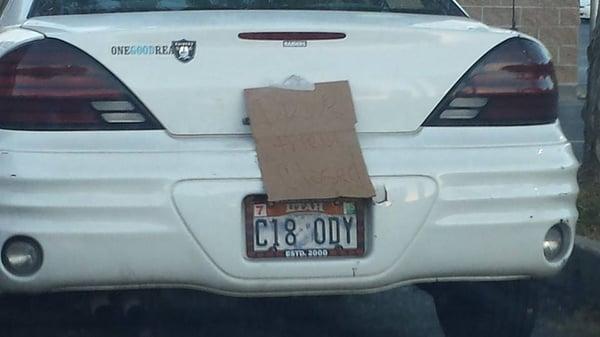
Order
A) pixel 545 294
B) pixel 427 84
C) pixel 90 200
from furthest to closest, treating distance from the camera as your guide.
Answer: pixel 545 294 → pixel 427 84 → pixel 90 200

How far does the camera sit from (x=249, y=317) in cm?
555

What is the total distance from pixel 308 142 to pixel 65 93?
74 cm

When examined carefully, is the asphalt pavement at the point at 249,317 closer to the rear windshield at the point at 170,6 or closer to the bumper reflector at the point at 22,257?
the bumper reflector at the point at 22,257

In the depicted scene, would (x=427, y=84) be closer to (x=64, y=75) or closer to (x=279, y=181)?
(x=279, y=181)

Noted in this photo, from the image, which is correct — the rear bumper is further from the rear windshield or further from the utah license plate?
the rear windshield

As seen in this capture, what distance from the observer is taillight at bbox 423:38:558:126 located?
4180 millimetres

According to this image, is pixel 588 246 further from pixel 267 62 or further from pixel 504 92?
pixel 267 62

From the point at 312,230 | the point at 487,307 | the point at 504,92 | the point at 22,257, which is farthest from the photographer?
the point at 487,307

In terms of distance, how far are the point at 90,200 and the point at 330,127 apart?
74cm

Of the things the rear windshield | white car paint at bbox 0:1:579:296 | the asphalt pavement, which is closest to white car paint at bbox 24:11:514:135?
white car paint at bbox 0:1:579:296

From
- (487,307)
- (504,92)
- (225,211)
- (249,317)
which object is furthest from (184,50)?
(249,317)

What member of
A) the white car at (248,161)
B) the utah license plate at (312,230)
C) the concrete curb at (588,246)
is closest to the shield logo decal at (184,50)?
the white car at (248,161)

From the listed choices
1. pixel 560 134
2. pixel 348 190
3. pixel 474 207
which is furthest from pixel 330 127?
pixel 560 134

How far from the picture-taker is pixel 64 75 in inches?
157
